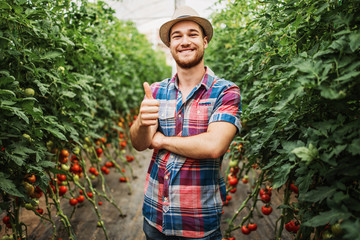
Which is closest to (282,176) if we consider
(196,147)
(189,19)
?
(196,147)

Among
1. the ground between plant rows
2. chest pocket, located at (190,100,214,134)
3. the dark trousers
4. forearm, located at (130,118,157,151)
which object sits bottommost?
the ground between plant rows

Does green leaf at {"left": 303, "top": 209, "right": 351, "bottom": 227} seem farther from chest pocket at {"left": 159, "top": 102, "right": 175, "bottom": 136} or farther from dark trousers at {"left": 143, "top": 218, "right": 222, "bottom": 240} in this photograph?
chest pocket at {"left": 159, "top": 102, "right": 175, "bottom": 136}

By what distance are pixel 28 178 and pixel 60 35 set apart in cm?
88

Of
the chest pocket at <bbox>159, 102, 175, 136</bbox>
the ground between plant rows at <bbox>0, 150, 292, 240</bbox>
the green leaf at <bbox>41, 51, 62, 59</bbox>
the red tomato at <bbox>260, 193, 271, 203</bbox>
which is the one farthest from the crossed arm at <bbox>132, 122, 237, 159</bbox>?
the ground between plant rows at <bbox>0, 150, 292, 240</bbox>

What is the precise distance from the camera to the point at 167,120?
4.64 ft

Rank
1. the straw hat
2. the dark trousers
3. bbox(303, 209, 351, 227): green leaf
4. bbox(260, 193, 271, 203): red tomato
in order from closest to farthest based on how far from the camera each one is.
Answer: bbox(303, 209, 351, 227): green leaf < the dark trousers < the straw hat < bbox(260, 193, 271, 203): red tomato

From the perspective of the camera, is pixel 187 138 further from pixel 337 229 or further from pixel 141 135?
pixel 337 229

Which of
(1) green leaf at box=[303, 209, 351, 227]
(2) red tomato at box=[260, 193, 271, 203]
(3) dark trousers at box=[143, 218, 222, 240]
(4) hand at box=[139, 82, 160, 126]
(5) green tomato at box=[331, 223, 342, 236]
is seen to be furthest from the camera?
(2) red tomato at box=[260, 193, 271, 203]

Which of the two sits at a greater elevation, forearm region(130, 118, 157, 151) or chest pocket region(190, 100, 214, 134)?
chest pocket region(190, 100, 214, 134)

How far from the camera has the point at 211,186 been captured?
4.27 feet

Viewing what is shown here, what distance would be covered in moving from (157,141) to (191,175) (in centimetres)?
25

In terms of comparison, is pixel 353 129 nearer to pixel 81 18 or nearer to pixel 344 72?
pixel 344 72

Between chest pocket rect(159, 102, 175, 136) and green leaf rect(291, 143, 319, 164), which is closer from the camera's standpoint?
green leaf rect(291, 143, 319, 164)

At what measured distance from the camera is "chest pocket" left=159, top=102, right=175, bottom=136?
Result: 140 cm
